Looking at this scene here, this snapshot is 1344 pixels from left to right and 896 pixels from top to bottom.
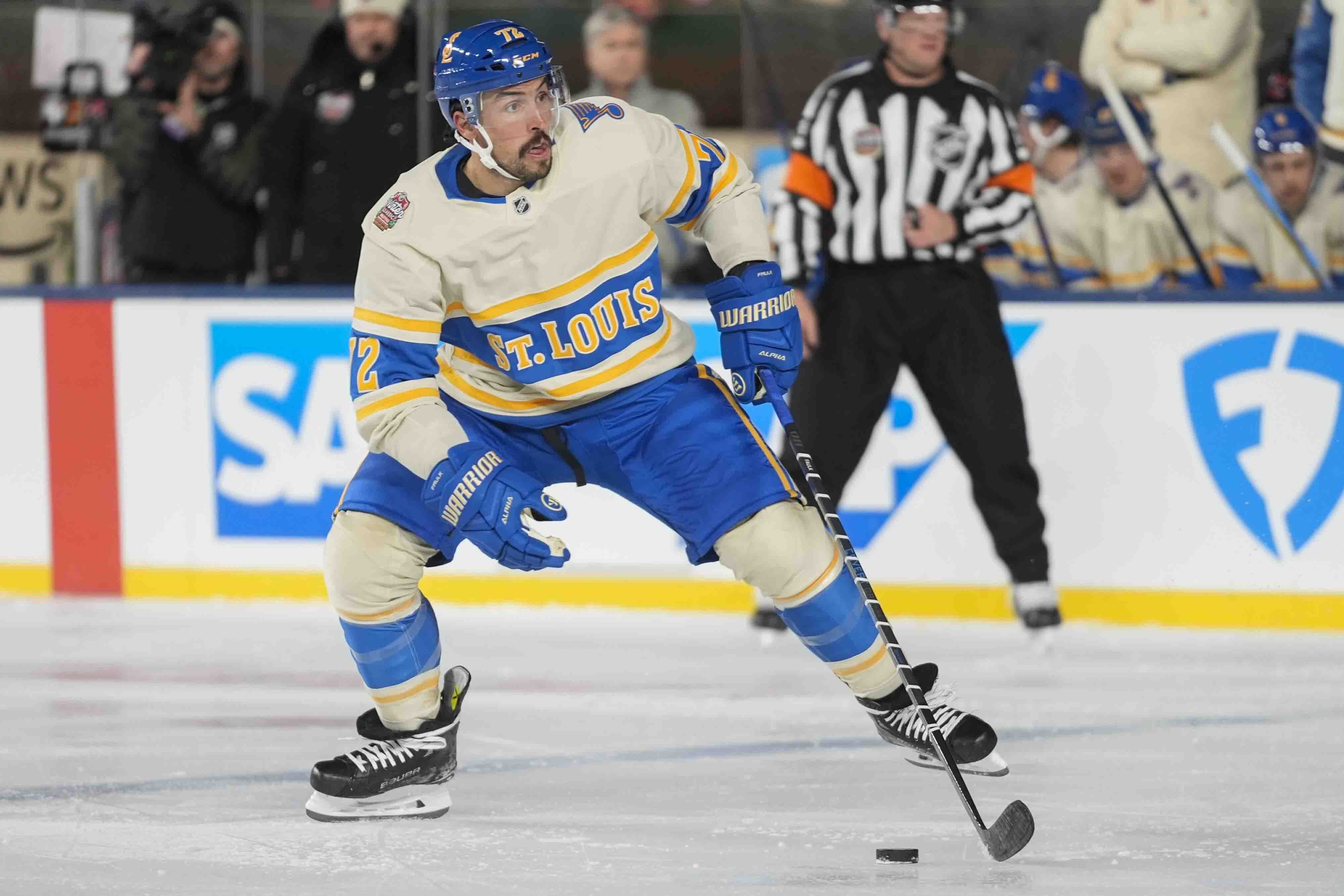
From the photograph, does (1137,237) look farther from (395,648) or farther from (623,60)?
(395,648)

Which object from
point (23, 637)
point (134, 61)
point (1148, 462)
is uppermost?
point (134, 61)

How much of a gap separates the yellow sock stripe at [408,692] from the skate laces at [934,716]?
675 mm

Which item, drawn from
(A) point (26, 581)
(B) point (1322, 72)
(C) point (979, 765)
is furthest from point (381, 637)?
(B) point (1322, 72)

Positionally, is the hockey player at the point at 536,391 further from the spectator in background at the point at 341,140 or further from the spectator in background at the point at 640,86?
the spectator in background at the point at 341,140

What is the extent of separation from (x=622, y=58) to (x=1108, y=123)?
4.13 ft

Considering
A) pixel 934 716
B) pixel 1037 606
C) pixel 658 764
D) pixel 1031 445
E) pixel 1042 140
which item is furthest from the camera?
pixel 1042 140

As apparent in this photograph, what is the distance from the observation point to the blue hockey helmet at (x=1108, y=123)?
5203 mm

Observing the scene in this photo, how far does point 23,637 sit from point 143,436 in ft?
2.32

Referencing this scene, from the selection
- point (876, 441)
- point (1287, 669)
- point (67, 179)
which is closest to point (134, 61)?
point (67, 179)

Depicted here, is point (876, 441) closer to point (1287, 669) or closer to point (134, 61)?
point (1287, 669)

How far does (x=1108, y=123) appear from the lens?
5.21 metres

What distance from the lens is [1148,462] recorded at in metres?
4.85

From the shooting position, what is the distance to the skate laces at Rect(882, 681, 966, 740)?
3.15m

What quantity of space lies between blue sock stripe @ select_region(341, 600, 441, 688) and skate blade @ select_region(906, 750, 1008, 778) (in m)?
0.73
